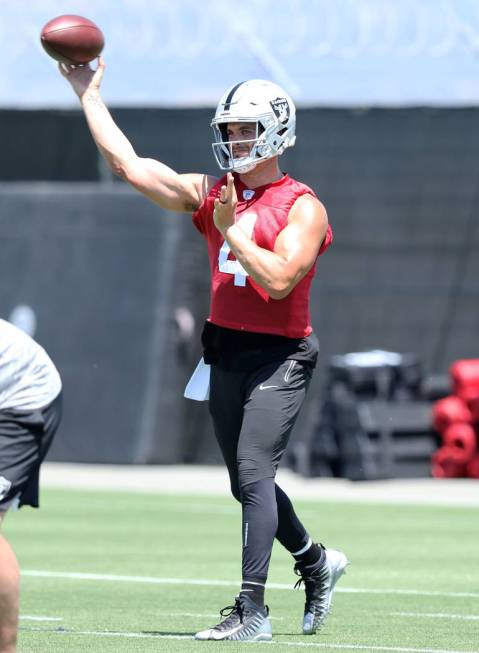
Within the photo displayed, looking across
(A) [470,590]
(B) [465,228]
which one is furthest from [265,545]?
(B) [465,228]

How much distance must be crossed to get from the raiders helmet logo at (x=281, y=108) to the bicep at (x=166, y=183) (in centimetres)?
45

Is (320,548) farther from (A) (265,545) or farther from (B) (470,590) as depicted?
(B) (470,590)

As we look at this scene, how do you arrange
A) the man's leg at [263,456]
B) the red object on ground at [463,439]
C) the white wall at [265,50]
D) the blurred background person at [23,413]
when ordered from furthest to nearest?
the white wall at [265,50]
the red object on ground at [463,439]
the man's leg at [263,456]
the blurred background person at [23,413]

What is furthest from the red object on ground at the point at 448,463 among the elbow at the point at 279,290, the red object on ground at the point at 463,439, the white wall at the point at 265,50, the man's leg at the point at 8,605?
the man's leg at the point at 8,605

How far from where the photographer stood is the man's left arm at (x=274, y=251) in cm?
719

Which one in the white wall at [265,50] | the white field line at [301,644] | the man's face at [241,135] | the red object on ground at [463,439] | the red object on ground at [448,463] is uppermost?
the white wall at [265,50]

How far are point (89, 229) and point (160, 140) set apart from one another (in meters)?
1.35

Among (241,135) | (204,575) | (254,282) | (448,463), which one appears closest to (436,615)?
(254,282)

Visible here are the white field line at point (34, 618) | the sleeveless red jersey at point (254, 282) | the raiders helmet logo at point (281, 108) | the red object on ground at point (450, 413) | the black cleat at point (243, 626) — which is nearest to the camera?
the black cleat at point (243, 626)

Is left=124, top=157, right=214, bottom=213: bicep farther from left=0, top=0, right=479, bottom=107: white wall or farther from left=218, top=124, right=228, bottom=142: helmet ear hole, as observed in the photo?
left=0, top=0, right=479, bottom=107: white wall

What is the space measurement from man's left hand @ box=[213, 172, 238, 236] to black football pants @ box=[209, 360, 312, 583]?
2.26 ft

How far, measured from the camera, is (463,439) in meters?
18.0

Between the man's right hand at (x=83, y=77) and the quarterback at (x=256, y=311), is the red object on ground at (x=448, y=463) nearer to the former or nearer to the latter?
the quarterback at (x=256, y=311)

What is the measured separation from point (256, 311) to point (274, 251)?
0.28 meters
